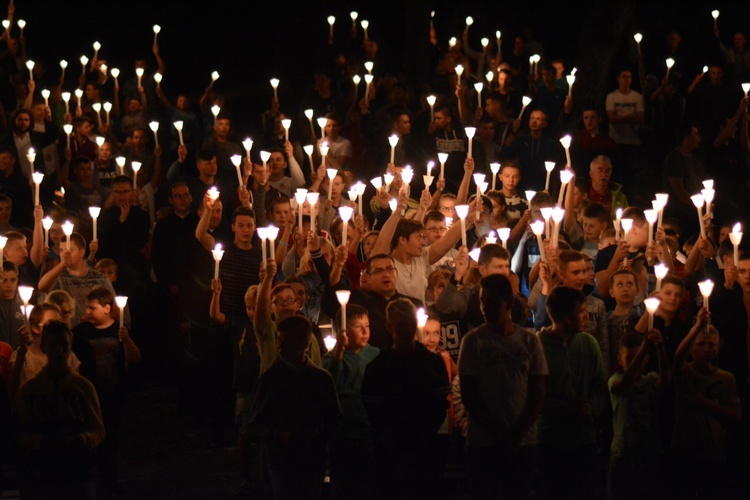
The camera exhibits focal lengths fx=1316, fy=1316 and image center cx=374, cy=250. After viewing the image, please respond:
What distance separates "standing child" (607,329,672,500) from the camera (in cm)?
780

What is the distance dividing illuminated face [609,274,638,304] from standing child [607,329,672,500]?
1.02 meters

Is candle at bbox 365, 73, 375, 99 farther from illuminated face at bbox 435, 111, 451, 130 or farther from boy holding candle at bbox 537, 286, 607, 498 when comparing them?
boy holding candle at bbox 537, 286, 607, 498

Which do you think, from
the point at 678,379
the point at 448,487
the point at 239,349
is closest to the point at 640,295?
the point at 678,379

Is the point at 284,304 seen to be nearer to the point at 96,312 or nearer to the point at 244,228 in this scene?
the point at 96,312

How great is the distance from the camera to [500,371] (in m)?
7.11

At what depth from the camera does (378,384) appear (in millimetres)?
7098

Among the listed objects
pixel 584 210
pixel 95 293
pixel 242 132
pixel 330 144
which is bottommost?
pixel 95 293

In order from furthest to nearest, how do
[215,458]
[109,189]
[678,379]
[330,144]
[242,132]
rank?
[242,132] < [330,144] < [109,189] < [215,458] < [678,379]

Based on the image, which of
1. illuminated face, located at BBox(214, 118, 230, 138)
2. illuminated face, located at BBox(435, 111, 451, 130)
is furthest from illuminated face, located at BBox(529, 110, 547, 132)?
illuminated face, located at BBox(214, 118, 230, 138)

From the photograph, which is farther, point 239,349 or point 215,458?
point 215,458

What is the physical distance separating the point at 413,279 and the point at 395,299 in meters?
1.88

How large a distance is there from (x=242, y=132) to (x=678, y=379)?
11.1m

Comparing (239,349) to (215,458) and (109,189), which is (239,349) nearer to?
(215,458)

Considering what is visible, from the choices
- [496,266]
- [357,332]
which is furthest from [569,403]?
[496,266]
